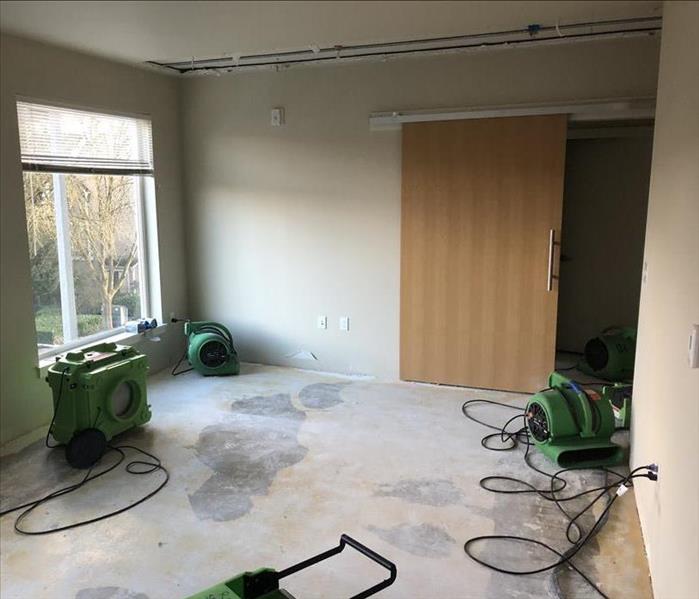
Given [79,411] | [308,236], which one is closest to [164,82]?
[308,236]

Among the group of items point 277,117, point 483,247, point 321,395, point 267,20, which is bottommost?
point 321,395

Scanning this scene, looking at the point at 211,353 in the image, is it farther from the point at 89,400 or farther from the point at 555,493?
the point at 555,493

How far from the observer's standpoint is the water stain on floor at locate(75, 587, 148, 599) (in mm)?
2348

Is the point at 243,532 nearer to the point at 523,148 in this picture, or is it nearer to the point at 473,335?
the point at 473,335

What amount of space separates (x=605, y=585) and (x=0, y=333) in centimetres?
343

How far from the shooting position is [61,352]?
164 inches

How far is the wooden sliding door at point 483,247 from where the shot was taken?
4.26 meters

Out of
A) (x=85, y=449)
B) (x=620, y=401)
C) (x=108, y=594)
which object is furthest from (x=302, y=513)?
(x=620, y=401)

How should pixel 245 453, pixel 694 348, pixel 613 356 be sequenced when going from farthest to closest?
pixel 613 356 → pixel 245 453 → pixel 694 348

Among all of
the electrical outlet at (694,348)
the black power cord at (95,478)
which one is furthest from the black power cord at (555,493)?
the black power cord at (95,478)

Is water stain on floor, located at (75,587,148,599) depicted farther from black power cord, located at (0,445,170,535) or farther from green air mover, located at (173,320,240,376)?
green air mover, located at (173,320,240,376)

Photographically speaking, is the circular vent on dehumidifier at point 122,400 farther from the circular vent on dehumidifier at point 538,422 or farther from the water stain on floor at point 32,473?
the circular vent on dehumidifier at point 538,422

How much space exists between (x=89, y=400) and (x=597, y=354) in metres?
3.68

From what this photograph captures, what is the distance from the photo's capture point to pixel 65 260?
13.7ft
